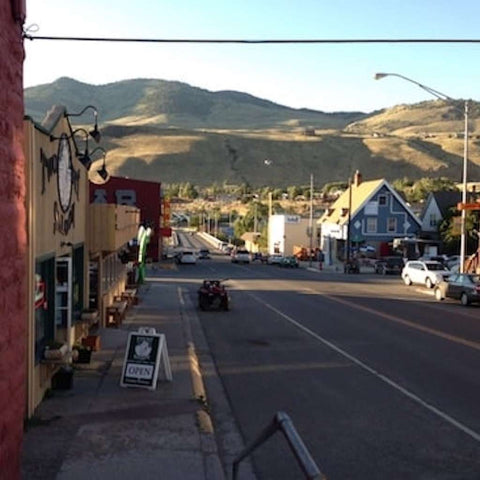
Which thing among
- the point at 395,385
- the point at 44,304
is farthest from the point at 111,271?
the point at 395,385

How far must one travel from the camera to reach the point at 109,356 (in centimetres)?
1675

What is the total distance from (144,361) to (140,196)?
160 feet

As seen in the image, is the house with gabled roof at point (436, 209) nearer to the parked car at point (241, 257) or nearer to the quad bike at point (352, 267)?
the quad bike at point (352, 267)

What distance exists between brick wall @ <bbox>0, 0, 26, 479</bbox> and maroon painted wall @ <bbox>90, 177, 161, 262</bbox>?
41656mm

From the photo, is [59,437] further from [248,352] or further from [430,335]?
[430,335]

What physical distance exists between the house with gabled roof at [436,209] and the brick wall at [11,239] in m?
72.5

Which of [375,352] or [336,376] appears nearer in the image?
[336,376]

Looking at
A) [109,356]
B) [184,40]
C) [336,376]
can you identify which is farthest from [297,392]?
[184,40]

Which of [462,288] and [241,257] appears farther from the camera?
[241,257]

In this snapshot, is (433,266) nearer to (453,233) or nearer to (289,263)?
(453,233)

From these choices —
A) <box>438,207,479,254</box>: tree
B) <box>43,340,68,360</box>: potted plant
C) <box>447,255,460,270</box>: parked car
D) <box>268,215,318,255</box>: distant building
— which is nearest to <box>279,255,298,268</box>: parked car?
<box>438,207,479,254</box>: tree

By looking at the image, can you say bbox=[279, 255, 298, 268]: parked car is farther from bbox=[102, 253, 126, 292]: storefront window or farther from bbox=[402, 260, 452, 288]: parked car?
bbox=[102, 253, 126, 292]: storefront window

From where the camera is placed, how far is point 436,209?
7894 cm

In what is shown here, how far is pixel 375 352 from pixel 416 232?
201 ft
